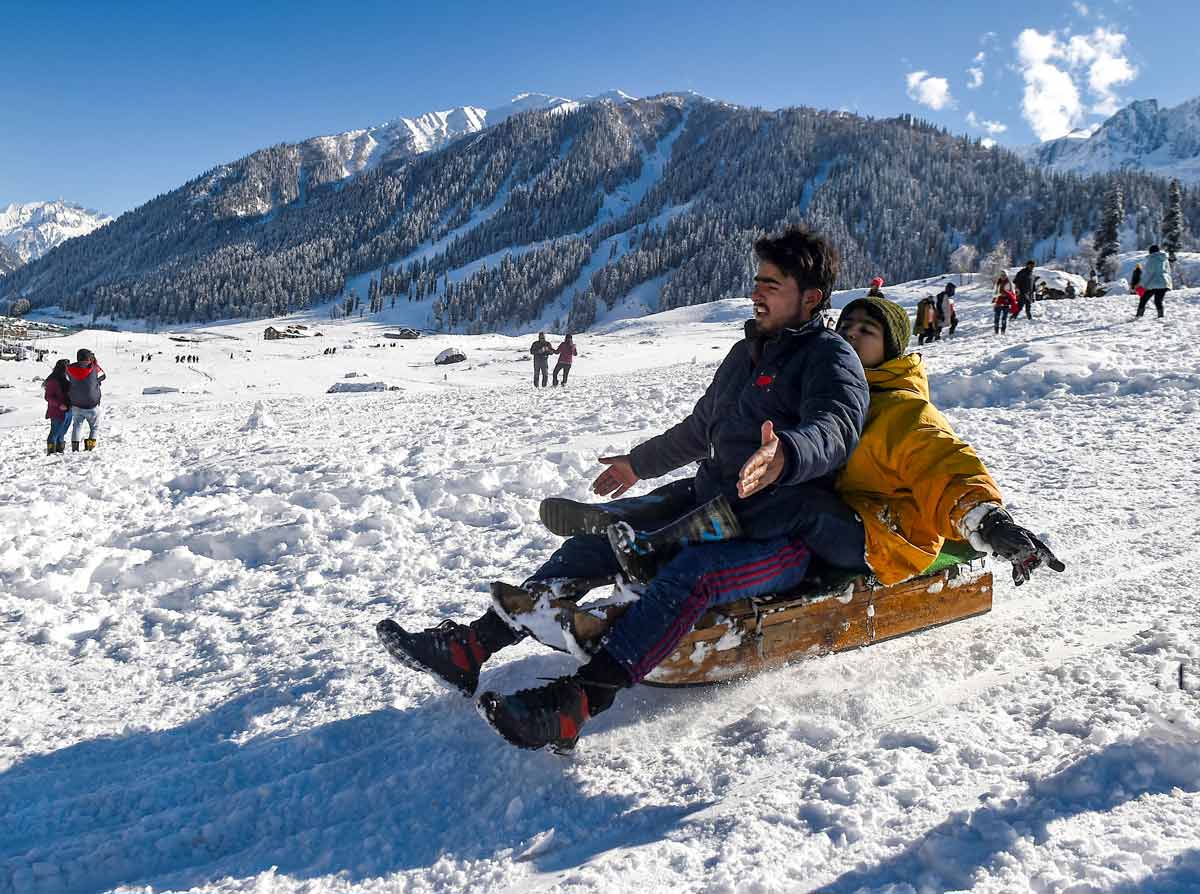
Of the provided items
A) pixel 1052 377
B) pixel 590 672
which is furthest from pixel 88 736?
pixel 1052 377

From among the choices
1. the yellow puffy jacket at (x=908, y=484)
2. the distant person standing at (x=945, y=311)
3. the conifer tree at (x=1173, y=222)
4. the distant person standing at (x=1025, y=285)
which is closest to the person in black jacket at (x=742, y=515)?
the yellow puffy jacket at (x=908, y=484)

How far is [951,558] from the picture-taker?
365cm

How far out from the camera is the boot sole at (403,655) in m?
3.20

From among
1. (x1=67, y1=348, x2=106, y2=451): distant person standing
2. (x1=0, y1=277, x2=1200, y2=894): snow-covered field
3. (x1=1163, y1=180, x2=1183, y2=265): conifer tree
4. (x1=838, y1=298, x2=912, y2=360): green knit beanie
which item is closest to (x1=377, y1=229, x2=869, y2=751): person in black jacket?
(x1=0, y1=277, x2=1200, y2=894): snow-covered field

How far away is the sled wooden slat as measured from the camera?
3.13m

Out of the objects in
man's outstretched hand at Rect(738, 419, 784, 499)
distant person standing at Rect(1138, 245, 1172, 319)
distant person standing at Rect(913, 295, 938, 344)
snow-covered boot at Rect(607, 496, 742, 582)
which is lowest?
snow-covered boot at Rect(607, 496, 742, 582)

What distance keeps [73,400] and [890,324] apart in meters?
12.7

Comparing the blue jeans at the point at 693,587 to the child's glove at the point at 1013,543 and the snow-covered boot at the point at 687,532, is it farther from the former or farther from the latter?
the child's glove at the point at 1013,543

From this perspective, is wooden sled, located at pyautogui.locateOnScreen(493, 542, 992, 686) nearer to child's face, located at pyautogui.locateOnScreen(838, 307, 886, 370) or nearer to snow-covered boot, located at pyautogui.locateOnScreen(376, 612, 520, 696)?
snow-covered boot, located at pyautogui.locateOnScreen(376, 612, 520, 696)

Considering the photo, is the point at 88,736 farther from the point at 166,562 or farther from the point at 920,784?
the point at 920,784

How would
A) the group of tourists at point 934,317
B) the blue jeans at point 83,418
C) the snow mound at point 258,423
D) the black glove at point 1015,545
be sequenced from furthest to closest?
the group of tourists at point 934,317, the snow mound at point 258,423, the blue jeans at point 83,418, the black glove at point 1015,545

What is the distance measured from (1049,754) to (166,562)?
5623 millimetres

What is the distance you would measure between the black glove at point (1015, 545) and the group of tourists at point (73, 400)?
1316 cm

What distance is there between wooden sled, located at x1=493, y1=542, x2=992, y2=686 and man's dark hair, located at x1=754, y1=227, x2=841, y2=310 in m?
1.35
